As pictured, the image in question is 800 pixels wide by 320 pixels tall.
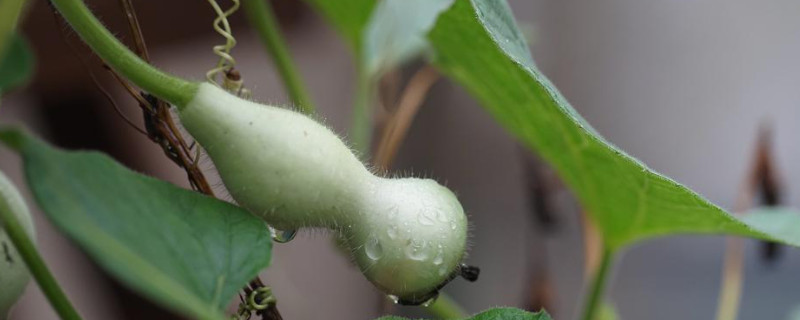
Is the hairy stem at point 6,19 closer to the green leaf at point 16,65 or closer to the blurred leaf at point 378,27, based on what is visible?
the green leaf at point 16,65

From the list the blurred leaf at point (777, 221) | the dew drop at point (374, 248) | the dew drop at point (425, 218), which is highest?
the blurred leaf at point (777, 221)

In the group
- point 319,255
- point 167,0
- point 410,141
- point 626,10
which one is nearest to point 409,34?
point 167,0

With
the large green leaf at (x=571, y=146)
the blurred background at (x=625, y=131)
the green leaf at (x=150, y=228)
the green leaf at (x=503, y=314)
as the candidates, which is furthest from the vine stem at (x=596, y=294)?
the blurred background at (x=625, y=131)

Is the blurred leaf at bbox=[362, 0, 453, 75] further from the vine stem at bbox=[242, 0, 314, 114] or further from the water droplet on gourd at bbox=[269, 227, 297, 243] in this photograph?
the water droplet on gourd at bbox=[269, 227, 297, 243]

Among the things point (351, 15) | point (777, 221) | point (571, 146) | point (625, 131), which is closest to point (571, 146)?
point (571, 146)

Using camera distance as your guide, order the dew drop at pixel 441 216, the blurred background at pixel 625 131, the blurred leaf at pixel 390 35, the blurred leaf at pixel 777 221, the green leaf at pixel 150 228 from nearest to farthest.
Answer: the green leaf at pixel 150 228
the dew drop at pixel 441 216
the blurred leaf at pixel 777 221
the blurred leaf at pixel 390 35
the blurred background at pixel 625 131

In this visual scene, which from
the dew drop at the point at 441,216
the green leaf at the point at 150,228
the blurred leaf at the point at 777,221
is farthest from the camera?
the blurred leaf at the point at 777,221

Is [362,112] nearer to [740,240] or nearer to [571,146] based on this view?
[571,146]

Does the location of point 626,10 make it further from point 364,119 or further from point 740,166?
point 364,119
